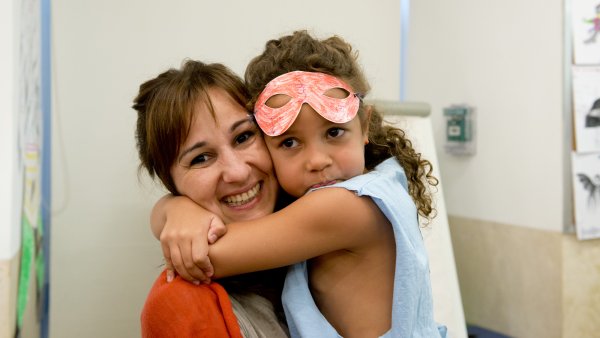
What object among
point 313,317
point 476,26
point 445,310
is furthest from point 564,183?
point 313,317

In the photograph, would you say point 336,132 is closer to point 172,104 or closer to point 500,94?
point 172,104

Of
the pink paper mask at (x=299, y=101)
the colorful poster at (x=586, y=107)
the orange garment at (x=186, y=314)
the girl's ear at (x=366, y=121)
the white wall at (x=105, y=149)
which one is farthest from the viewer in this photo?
the colorful poster at (x=586, y=107)

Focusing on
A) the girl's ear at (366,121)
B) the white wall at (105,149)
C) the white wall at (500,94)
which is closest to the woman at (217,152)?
the girl's ear at (366,121)

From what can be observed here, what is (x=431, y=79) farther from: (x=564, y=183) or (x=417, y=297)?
(x=417, y=297)

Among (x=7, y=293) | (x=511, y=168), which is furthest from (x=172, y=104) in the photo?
(x=511, y=168)

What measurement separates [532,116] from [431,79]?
574 mm

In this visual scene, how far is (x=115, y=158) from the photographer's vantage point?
1.65m

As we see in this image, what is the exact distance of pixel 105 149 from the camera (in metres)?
1.64

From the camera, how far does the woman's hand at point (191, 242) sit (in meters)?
0.88

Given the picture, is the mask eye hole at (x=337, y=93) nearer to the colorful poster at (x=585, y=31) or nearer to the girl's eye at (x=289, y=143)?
the girl's eye at (x=289, y=143)

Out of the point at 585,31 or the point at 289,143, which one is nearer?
the point at 289,143

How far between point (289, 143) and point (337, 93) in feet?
0.46

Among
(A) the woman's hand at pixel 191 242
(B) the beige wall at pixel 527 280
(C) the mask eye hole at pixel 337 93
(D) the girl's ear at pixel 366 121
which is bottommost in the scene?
(B) the beige wall at pixel 527 280

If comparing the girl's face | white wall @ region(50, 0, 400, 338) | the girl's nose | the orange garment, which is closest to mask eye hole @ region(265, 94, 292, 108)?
the girl's face
